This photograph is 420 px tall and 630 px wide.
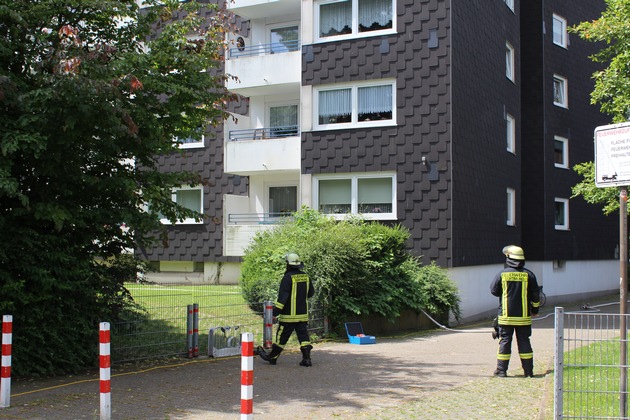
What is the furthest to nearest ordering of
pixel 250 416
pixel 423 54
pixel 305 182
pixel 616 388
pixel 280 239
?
pixel 305 182 < pixel 423 54 < pixel 280 239 < pixel 616 388 < pixel 250 416

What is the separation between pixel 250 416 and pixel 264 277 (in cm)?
1025

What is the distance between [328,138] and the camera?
2202 cm

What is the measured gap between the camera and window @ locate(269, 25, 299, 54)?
25.2 m

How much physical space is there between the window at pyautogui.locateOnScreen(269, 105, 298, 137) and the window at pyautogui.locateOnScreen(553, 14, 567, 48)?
12018 millimetres

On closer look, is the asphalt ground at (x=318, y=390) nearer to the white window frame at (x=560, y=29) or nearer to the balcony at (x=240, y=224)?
the balcony at (x=240, y=224)

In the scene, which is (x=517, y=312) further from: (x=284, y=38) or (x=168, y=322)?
(x=284, y=38)

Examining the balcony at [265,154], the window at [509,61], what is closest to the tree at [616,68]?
the window at [509,61]

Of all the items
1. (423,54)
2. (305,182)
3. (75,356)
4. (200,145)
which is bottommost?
(75,356)

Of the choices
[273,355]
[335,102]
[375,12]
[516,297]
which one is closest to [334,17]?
[375,12]

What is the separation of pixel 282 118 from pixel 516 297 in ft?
53.4

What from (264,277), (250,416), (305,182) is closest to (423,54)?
(305,182)

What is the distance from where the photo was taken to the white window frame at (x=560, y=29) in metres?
30.0

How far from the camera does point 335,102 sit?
2227 cm

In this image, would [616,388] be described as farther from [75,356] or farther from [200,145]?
[200,145]
